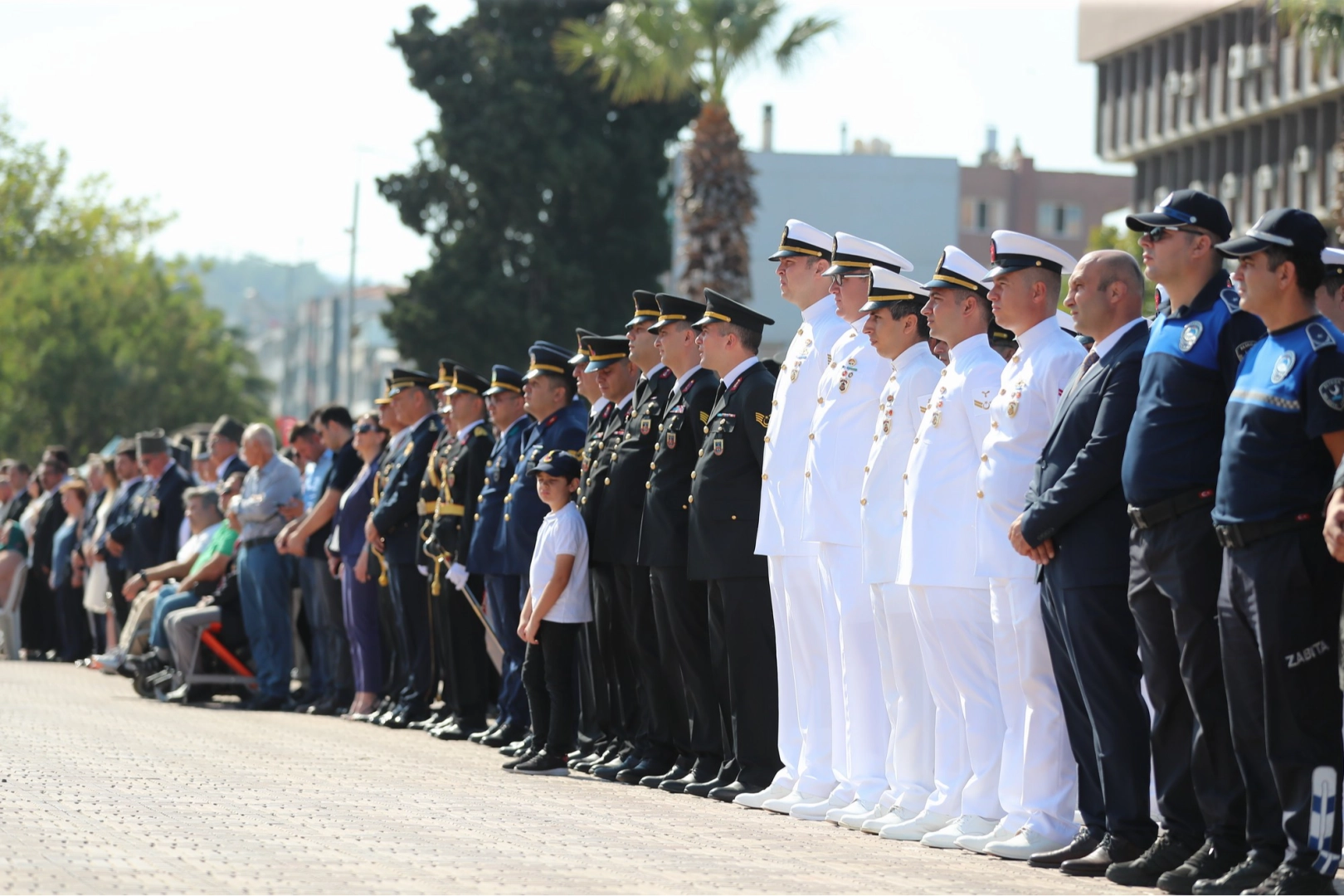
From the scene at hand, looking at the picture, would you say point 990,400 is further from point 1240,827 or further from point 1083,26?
point 1083,26

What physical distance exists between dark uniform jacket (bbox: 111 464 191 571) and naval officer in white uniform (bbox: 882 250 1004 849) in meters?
13.0

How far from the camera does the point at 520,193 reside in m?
44.2

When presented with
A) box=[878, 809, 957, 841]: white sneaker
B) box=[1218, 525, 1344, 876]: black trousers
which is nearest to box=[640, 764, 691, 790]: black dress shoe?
box=[878, 809, 957, 841]: white sneaker

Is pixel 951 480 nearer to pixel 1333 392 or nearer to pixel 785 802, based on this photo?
pixel 785 802

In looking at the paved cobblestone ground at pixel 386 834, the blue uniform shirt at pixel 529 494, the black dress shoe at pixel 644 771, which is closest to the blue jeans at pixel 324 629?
the paved cobblestone ground at pixel 386 834

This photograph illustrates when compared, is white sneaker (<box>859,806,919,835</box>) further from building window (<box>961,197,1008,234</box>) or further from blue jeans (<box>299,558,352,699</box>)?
building window (<box>961,197,1008,234</box>)

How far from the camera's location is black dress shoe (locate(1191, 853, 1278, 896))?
7109 mm

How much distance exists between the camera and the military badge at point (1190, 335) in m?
7.59

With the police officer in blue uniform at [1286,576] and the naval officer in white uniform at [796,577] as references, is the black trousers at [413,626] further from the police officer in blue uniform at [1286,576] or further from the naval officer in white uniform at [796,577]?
the police officer in blue uniform at [1286,576]

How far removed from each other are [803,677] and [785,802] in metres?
0.61

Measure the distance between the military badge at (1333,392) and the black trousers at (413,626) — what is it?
8877 millimetres

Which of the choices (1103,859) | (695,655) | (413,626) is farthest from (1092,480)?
(413,626)

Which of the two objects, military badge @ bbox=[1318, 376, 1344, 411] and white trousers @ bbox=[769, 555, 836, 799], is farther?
white trousers @ bbox=[769, 555, 836, 799]

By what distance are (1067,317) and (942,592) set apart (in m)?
2.36
